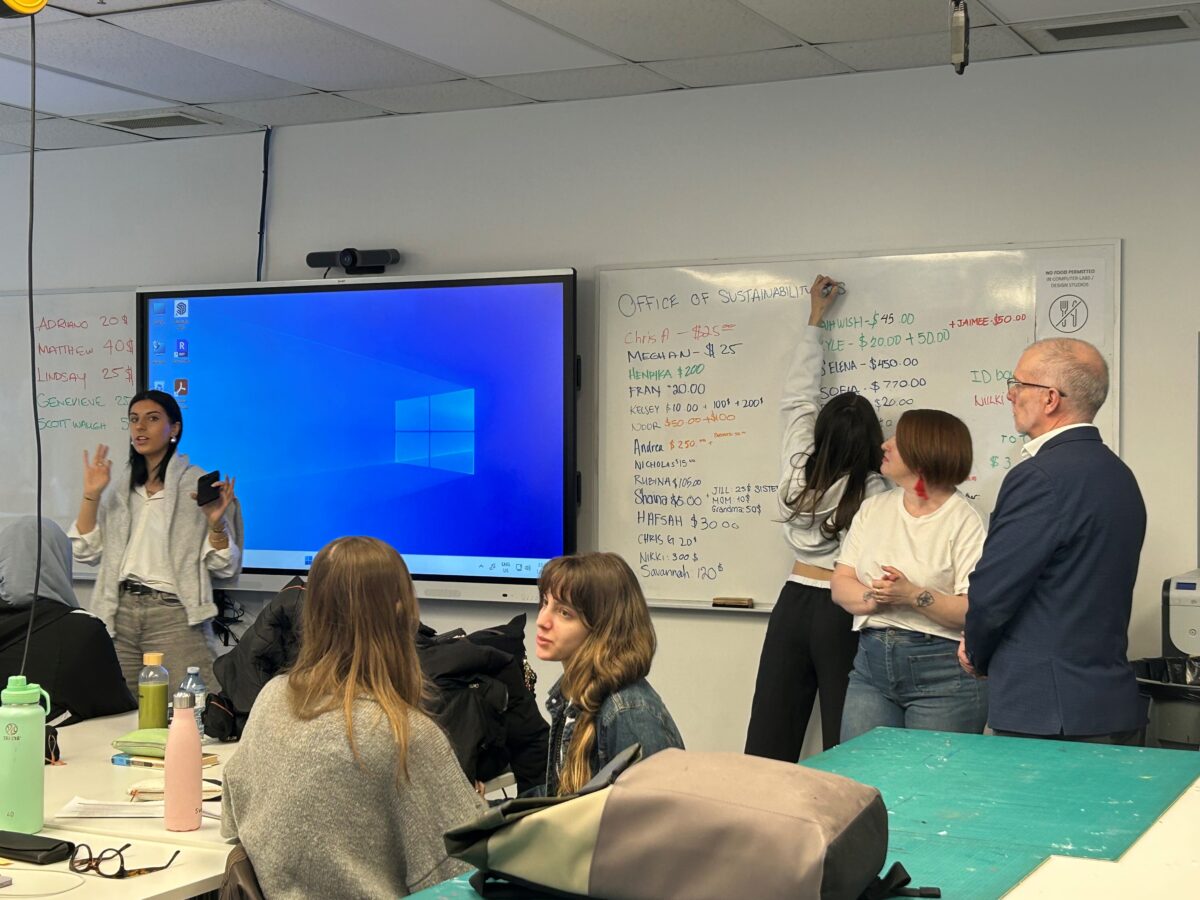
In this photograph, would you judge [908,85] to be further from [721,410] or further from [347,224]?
[347,224]

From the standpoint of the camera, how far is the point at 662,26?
3.86 meters

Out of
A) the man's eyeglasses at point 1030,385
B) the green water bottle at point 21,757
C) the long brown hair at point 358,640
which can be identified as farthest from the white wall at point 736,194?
the green water bottle at point 21,757

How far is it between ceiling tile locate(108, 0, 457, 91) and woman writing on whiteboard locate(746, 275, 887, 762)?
1.62 m

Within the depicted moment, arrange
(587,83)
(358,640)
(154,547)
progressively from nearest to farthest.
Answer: (358,640), (154,547), (587,83)

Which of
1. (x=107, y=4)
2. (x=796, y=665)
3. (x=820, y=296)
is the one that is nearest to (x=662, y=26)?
(x=820, y=296)

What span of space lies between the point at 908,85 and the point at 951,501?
1.48 metres

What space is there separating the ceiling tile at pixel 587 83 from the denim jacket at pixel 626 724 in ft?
8.39

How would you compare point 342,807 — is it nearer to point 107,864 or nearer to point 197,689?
point 107,864

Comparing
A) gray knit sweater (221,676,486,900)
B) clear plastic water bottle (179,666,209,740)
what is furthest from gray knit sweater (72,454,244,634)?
gray knit sweater (221,676,486,900)

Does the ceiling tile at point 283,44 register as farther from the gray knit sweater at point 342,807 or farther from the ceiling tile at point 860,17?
the gray knit sweater at point 342,807

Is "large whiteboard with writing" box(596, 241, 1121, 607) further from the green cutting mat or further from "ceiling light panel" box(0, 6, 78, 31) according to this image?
the green cutting mat

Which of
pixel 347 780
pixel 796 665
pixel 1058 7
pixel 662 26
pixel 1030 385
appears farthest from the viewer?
pixel 796 665

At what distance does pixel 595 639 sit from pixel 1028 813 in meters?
0.89

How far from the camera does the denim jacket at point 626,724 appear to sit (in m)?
2.29
